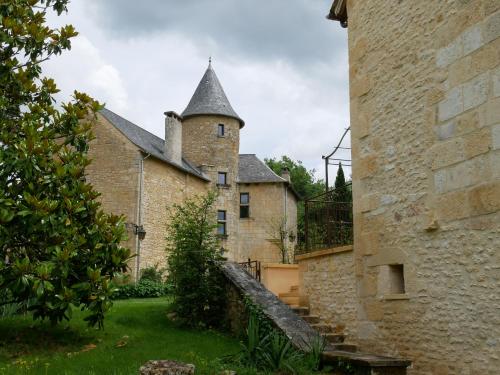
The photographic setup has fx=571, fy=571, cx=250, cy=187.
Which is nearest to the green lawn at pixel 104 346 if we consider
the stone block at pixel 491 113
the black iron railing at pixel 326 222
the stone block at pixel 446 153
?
the black iron railing at pixel 326 222

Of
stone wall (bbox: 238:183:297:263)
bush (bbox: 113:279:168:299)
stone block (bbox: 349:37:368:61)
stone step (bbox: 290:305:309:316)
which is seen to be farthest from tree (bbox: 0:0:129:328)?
stone wall (bbox: 238:183:297:263)

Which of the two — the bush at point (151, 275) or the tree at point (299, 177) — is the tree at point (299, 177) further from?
the bush at point (151, 275)

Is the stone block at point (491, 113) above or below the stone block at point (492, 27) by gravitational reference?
below

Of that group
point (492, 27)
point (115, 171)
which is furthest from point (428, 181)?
point (115, 171)

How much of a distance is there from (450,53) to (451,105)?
2.13 feet

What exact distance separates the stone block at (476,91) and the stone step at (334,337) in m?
4.14

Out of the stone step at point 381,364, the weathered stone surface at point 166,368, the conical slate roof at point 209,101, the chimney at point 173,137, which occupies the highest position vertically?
the conical slate roof at point 209,101

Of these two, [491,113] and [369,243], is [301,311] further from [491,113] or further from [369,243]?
[491,113]

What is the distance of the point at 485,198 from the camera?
6301 mm

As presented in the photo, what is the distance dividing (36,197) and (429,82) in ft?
18.2

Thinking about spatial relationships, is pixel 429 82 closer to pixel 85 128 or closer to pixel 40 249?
pixel 85 128

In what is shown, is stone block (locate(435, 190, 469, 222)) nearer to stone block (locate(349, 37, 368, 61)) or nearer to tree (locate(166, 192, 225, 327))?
stone block (locate(349, 37, 368, 61))

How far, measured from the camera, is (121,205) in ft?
73.8

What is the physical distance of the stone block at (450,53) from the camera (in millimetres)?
6855
